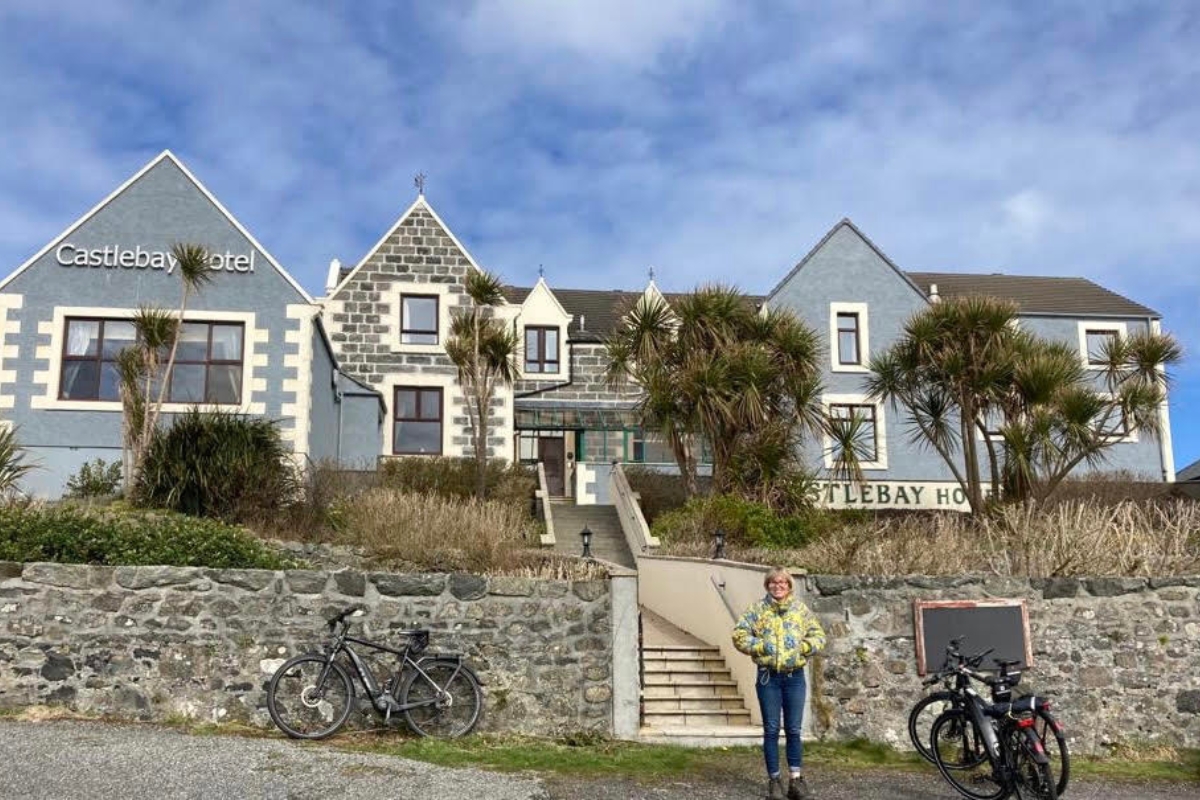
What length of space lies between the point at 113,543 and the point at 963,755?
8.01m

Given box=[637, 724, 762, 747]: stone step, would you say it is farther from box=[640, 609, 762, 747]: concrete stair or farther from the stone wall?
the stone wall

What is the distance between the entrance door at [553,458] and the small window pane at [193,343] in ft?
39.0

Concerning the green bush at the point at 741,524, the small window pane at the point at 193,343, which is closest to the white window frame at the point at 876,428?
the green bush at the point at 741,524

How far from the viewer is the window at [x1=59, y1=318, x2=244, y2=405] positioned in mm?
19422

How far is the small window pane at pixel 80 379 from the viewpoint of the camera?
63.6 feet

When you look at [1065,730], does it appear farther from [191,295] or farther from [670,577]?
[191,295]

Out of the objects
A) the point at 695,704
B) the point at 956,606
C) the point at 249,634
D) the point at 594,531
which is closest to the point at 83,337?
the point at 594,531

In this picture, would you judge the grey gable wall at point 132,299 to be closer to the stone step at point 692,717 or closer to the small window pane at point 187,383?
the small window pane at point 187,383

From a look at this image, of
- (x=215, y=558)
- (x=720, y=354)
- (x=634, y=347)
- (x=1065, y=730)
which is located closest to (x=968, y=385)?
(x=720, y=354)

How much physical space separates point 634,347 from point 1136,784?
13.7 m

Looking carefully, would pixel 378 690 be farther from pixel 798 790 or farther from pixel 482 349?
pixel 482 349

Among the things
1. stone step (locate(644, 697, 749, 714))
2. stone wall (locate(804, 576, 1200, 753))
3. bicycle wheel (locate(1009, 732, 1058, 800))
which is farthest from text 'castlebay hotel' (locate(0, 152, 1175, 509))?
bicycle wheel (locate(1009, 732, 1058, 800))

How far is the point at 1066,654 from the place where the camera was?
32.0 feet

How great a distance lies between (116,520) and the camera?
1090 cm
